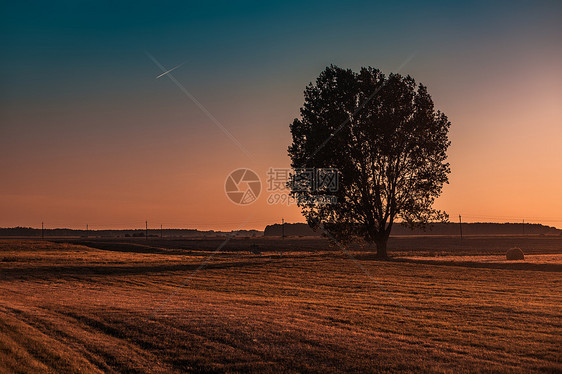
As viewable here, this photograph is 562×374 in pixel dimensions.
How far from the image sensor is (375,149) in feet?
172

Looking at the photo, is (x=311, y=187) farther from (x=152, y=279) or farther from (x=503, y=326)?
(x=503, y=326)

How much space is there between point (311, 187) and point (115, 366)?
42473 mm

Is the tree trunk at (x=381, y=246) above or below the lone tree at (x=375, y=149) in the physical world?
below

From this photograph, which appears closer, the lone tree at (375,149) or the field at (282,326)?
the field at (282,326)

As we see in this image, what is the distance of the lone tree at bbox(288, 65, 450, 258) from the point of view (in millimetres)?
52469

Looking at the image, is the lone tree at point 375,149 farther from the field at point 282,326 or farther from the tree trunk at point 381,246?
the field at point 282,326

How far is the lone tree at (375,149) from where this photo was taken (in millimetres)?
52469

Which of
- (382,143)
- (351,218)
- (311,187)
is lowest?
(351,218)

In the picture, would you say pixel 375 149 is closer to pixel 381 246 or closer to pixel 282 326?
pixel 381 246

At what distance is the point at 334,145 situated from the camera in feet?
172

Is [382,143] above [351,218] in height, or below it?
above

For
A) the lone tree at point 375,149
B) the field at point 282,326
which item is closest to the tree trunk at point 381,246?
the lone tree at point 375,149

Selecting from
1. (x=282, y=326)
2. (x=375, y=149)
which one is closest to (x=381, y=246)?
(x=375, y=149)

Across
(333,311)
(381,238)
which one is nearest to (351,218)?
(381,238)
